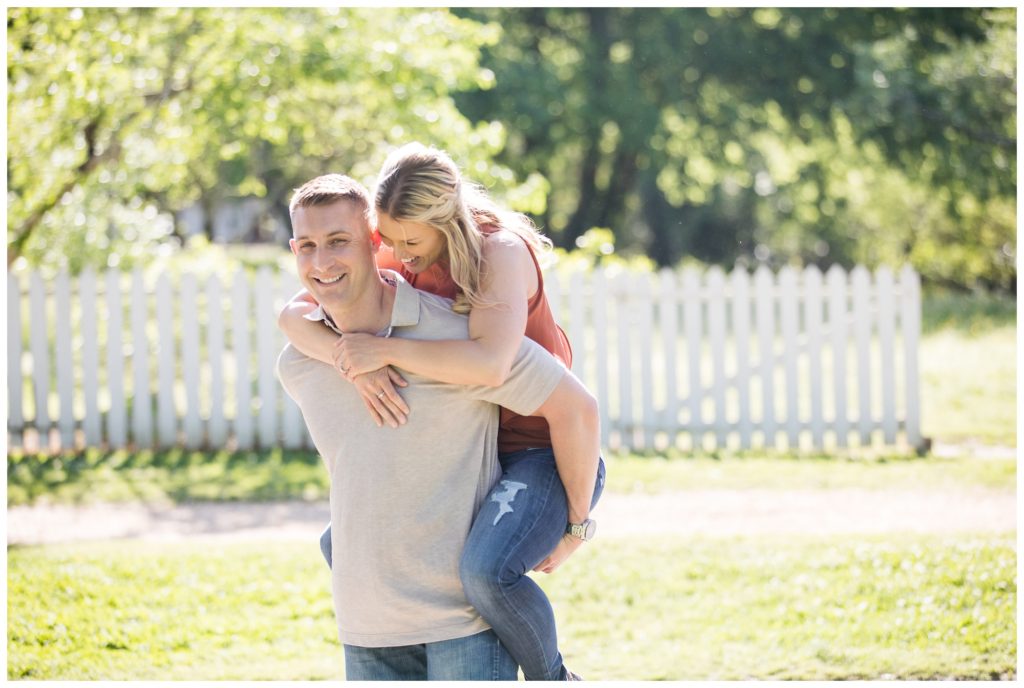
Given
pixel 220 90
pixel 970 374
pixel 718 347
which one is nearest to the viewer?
pixel 220 90

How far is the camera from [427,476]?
2.51m

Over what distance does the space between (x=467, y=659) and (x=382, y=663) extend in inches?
8.1

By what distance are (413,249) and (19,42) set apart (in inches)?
219

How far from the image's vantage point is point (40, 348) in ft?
32.1

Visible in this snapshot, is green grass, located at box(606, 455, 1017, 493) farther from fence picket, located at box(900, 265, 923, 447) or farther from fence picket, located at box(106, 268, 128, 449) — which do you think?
fence picket, located at box(106, 268, 128, 449)

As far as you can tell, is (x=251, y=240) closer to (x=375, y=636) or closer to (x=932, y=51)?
(x=932, y=51)

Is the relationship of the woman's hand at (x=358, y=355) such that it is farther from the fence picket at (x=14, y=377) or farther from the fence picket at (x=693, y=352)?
the fence picket at (x=14, y=377)

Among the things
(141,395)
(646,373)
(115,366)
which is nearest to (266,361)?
(141,395)

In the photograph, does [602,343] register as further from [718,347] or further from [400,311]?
[400,311]

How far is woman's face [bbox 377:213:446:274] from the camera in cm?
261

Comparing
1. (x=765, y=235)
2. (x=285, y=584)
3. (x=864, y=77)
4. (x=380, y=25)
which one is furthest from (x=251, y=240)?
(x=285, y=584)

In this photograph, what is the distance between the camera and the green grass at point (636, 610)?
4703 mm

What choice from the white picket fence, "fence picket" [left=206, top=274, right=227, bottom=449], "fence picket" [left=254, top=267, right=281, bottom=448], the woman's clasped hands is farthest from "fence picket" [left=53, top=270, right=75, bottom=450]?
the woman's clasped hands

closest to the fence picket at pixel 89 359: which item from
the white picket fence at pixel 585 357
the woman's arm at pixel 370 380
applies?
the white picket fence at pixel 585 357
